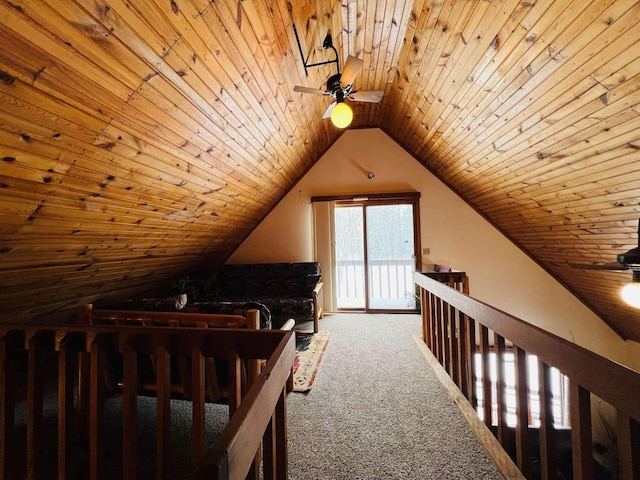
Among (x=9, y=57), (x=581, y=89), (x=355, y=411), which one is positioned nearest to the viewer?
(x=9, y=57)

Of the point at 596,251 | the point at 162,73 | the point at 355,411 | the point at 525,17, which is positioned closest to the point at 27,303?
the point at 162,73

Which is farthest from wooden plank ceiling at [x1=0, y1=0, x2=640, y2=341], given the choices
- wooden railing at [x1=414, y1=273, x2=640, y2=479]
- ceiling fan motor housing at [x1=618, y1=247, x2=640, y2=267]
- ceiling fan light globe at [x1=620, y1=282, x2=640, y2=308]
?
wooden railing at [x1=414, y1=273, x2=640, y2=479]

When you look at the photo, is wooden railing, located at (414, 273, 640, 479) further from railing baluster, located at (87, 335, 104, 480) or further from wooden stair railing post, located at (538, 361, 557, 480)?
railing baluster, located at (87, 335, 104, 480)

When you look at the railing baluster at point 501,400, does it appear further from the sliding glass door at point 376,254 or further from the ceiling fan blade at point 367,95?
the sliding glass door at point 376,254

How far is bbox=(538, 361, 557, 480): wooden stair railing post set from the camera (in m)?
1.15

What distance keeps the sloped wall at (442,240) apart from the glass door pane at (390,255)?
29 centimetres

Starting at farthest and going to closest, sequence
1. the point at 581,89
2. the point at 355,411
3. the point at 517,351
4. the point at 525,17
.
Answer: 1. the point at 355,411
2. the point at 581,89
3. the point at 525,17
4. the point at 517,351

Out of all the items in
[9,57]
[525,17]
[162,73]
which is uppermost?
[525,17]

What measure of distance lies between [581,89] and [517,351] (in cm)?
157

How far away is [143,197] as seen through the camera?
211 centimetres

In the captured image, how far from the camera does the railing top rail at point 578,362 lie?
755 millimetres

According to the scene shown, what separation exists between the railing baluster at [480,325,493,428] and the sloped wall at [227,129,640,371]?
3.01 meters

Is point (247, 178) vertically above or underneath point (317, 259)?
above

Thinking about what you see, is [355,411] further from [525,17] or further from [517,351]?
[525,17]
